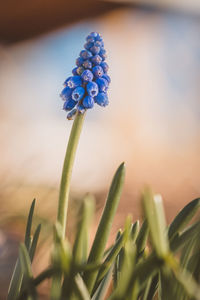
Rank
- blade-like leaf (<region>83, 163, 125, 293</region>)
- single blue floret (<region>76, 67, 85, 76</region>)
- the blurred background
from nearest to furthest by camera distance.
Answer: blade-like leaf (<region>83, 163, 125, 293</region>), single blue floret (<region>76, 67, 85, 76</region>), the blurred background

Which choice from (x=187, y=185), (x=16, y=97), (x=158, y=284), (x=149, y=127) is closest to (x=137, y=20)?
(x=149, y=127)

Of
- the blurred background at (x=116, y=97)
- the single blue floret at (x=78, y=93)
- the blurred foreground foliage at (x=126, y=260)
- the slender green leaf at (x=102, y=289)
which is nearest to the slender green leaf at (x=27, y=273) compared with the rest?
the blurred foreground foliage at (x=126, y=260)

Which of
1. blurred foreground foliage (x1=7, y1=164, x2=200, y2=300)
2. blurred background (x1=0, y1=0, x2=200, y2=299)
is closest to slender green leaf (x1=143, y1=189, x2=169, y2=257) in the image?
blurred foreground foliage (x1=7, y1=164, x2=200, y2=300)

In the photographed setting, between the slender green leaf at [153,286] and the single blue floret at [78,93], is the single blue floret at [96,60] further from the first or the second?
the slender green leaf at [153,286]

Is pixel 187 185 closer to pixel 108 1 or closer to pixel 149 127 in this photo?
pixel 149 127

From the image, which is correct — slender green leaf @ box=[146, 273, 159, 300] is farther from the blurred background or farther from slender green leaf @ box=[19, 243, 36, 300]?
the blurred background

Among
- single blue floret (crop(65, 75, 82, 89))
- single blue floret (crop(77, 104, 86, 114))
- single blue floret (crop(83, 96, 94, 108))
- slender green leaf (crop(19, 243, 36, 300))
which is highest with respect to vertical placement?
single blue floret (crop(65, 75, 82, 89))

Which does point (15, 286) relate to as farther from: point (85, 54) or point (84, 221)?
point (85, 54)
